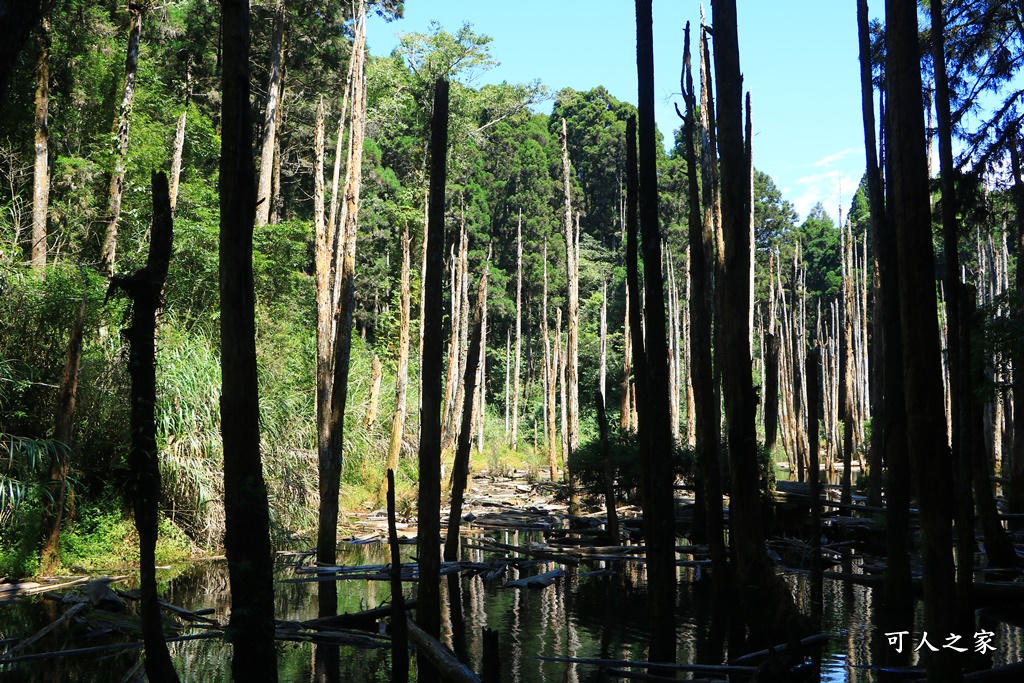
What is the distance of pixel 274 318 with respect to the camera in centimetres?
2075

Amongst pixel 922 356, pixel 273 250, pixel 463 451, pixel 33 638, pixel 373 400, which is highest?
pixel 273 250

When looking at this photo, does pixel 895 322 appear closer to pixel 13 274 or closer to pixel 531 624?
pixel 531 624

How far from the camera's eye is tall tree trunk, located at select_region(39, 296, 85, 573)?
12289mm

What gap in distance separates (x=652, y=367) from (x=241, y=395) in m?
4.04

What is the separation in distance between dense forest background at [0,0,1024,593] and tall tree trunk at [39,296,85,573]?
97mm

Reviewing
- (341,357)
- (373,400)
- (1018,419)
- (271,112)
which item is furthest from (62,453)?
(1018,419)

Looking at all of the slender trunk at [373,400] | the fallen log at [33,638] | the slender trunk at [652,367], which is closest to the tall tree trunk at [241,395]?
the fallen log at [33,638]

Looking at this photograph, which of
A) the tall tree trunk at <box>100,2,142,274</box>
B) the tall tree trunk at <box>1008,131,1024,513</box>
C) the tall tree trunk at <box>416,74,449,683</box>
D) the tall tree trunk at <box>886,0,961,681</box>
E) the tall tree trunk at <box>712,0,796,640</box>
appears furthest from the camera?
the tall tree trunk at <box>100,2,142,274</box>

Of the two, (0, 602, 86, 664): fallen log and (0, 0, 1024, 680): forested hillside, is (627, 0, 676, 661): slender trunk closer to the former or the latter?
(0, 0, 1024, 680): forested hillside

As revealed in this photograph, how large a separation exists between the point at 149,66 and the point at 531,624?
63.4ft

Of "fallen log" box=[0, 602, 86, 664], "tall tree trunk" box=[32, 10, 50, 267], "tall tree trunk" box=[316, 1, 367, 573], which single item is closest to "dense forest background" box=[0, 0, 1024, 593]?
"tall tree trunk" box=[32, 10, 50, 267]

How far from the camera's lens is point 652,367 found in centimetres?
841

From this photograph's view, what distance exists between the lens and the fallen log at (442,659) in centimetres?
622

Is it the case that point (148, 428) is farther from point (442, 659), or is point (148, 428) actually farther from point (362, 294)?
point (362, 294)
